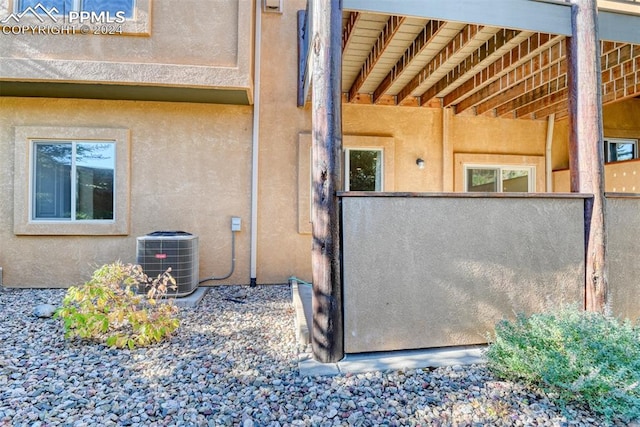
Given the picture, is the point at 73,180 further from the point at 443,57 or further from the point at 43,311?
the point at 443,57

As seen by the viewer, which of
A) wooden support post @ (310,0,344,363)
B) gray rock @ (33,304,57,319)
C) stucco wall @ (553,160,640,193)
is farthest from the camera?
stucco wall @ (553,160,640,193)

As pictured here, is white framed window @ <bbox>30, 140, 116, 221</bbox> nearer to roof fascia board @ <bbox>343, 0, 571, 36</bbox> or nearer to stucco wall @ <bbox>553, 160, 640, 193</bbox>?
roof fascia board @ <bbox>343, 0, 571, 36</bbox>

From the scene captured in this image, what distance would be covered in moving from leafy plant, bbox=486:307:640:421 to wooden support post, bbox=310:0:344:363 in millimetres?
1338

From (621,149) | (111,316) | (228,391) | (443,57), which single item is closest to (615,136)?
(621,149)

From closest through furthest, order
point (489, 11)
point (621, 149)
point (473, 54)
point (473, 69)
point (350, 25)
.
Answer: point (489, 11), point (350, 25), point (473, 54), point (473, 69), point (621, 149)

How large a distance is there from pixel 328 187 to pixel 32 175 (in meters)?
5.37

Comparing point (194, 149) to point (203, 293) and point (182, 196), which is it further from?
point (203, 293)

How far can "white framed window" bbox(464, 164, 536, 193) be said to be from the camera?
22.9 ft

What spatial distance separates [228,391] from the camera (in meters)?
2.46

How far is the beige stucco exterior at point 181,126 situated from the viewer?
4.73m

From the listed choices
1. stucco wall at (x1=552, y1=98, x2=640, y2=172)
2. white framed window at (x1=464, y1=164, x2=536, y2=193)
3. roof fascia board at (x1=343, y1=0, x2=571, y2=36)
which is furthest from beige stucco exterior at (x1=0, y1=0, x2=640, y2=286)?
stucco wall at (x1=552, y1=98, x2=640, y2=172)

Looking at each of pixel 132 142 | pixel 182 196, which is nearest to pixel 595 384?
pixel 182 196

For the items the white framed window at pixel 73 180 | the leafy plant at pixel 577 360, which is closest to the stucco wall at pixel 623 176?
the leafy plant at pixel 577 360

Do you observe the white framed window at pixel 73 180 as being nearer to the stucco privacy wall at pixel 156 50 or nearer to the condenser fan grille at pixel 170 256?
the stucco privacy wall at pixel 156 50
